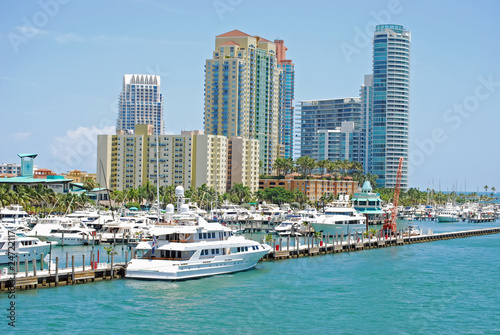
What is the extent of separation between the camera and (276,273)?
70438mm

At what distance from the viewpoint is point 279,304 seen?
56188 mm

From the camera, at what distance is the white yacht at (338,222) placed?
383 feet

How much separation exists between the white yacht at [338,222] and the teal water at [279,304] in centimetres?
4039

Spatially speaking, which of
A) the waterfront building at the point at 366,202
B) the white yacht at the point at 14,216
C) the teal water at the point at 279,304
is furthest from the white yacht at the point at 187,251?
the waterfront building at the point at 366,202


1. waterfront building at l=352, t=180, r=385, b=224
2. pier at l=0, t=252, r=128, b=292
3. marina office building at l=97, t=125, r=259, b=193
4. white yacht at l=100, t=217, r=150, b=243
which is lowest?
pier at l=0, t=252, r=128, b=292

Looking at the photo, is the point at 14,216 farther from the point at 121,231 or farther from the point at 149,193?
the point at 149,193

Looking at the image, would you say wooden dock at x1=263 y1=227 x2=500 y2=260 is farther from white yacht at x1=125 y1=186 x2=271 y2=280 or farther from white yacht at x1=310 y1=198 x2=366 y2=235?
white yacht at x1=125 y1=186 x2=271 y2=280

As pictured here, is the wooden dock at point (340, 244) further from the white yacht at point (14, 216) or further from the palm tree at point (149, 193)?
the palm tree at point (149, 193)

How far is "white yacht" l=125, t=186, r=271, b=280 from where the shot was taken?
2438 inches

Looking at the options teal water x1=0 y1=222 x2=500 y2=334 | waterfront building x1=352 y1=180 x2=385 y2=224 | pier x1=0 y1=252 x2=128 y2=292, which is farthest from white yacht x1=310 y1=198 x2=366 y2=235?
pier x1=0 y1=252 x2=128 y2=292

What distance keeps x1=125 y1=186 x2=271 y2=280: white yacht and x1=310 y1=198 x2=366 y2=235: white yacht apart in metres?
48.5

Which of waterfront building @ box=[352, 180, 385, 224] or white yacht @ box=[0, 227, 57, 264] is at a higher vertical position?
waterfront building @ box=[352, 180, 385, 224]

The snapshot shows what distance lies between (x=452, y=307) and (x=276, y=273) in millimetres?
19371

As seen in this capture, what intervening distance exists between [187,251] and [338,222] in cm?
5835
